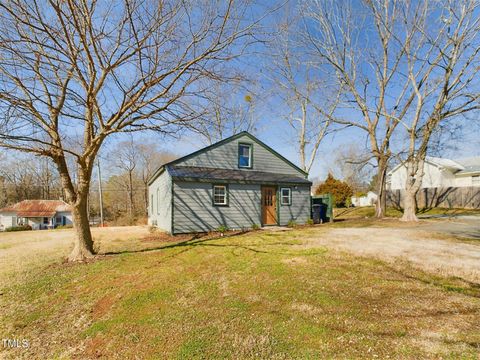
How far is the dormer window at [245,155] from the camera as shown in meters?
13.8

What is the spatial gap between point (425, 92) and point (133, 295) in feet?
59.1

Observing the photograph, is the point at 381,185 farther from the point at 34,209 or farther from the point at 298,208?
the point at 34,209

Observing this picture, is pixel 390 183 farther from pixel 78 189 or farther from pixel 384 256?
pixel 78 189

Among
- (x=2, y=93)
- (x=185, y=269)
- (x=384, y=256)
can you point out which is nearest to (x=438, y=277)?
(x=384, y=256)

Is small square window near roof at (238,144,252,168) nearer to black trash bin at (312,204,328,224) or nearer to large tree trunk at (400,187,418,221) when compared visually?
black trash bin at (312,204,328,224)

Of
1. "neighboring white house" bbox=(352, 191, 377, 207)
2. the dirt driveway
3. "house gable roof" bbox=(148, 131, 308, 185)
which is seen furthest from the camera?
"neighboring white house" bbox=(352, 191, 377, 207)

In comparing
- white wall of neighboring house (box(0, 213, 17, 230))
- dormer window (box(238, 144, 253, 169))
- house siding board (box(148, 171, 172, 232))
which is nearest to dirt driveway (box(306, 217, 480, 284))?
dormer window (box(238, 144, 253, 169))

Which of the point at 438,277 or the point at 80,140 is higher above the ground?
the point at 80,140

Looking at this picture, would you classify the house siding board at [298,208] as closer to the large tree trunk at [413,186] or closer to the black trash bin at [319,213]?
the black trash bin at [319,213]

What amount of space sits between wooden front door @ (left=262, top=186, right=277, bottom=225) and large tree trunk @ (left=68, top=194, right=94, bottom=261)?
341 inches

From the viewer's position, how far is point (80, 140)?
768cm

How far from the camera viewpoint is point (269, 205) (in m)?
13.5

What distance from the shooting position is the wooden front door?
43.8ft

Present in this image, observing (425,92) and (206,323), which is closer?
(206,323)
